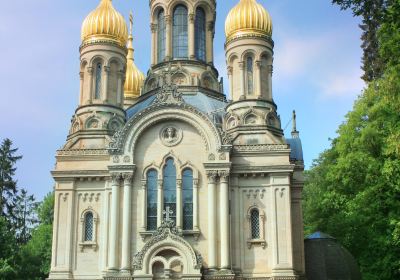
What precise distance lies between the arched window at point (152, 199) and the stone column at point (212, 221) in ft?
8.16

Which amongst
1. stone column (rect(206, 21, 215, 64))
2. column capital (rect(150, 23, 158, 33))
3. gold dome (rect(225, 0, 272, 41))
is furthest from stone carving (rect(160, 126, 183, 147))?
column capital (rect(150, 23, 158, 33))

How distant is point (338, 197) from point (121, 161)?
11068 millimetres

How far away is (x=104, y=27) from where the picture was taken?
3403 centimetres

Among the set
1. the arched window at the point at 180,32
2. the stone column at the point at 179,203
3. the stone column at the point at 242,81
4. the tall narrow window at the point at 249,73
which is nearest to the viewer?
the stone column at the point at 179,203

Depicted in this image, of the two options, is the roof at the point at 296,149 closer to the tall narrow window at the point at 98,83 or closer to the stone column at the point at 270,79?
the stone column at the point at 270,79

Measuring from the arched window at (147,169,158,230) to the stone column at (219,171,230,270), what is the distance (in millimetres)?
3005

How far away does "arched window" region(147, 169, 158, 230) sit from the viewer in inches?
1185

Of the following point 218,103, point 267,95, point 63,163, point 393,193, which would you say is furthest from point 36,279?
point 393,193

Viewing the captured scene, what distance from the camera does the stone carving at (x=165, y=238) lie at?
93.1ft

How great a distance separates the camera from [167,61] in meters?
38.4

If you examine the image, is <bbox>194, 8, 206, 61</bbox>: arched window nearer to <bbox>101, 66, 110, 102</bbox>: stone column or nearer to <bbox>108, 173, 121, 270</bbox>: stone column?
<bbox>101, 66, 110, 102</bbox>: stone column

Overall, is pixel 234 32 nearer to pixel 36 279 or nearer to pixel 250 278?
pixel 250 278

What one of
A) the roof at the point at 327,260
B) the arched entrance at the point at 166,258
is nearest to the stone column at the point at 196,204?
the arched entrance at the point at 166,258

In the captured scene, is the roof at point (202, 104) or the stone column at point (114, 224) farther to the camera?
the roof at point (202, 104)
